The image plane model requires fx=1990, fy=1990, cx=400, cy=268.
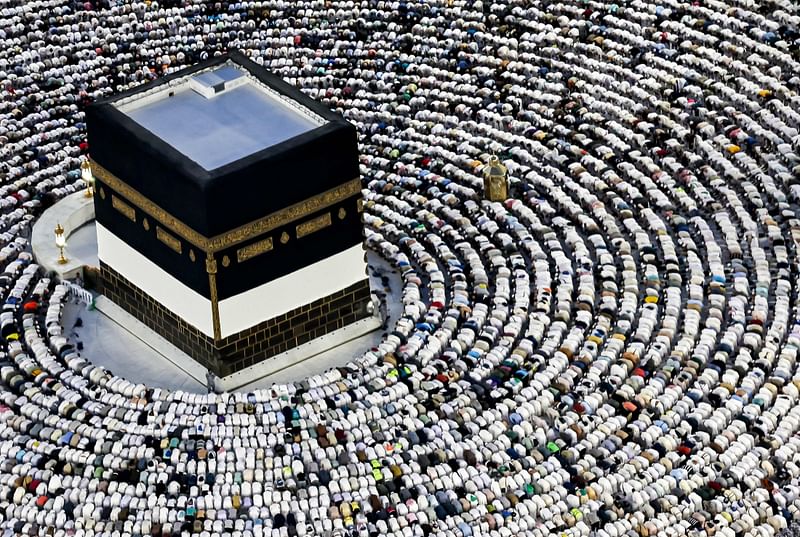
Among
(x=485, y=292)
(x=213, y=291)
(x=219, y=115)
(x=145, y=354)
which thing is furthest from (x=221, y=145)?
(x=485, y=292)

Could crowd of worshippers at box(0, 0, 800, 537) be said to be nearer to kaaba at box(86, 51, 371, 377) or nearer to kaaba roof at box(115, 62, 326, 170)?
kaaba at box(86, 51, 371, 377)

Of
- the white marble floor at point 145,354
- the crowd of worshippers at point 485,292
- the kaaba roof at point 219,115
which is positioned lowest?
the white marble floor at point 145,354

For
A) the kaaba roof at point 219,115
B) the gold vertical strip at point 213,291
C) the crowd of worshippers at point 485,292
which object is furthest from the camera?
the kaaba roof at point 219,115

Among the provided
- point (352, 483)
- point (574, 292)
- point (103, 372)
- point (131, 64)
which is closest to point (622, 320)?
point (574, 292)

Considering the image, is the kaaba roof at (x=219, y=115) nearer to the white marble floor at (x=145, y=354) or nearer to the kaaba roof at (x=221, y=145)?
the kaaba roof at (x=221, y=145)

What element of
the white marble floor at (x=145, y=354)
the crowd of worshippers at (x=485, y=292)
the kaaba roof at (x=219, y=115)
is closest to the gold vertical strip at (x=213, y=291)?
the white marble floor at (x=145, y=354)

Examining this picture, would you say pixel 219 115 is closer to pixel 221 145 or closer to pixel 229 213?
pixel 221 145
